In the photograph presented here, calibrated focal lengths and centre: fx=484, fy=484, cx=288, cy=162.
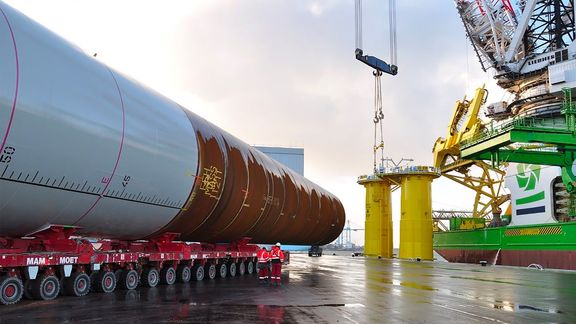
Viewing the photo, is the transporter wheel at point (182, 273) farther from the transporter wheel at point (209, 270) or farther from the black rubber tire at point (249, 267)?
the black rubber tire at point (249, 267)

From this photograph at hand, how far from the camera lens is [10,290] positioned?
9.80 metres

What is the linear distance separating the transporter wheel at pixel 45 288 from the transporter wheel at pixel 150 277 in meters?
3.71

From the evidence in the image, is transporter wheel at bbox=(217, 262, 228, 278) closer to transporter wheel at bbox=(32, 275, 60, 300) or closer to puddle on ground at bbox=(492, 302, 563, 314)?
transporter wheel at bbox=(32, 275, 60, 300)

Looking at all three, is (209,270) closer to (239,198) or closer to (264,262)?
(264,262)

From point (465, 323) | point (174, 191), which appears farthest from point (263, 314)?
point (174, 191)

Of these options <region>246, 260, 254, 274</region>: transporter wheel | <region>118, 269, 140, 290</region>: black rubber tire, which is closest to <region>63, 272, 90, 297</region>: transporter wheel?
<region>118, 269, 140, 290</region>: black rubber tire

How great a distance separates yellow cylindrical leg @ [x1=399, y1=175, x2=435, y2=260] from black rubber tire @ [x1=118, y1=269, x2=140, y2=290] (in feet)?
108

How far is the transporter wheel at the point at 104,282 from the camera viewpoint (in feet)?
40.3

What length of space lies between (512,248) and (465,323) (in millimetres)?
30498

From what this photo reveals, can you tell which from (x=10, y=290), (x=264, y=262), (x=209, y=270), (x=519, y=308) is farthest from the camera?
(x=209, y=270)

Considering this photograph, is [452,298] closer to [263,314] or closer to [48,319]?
[263,314]

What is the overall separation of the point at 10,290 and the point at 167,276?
590 cm

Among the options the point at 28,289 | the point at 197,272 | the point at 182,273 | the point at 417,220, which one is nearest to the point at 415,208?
the point at 417,220

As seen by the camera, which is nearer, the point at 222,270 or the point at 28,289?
the point at 28,289
